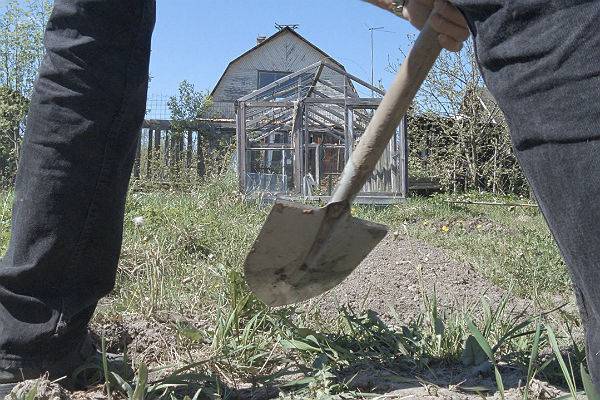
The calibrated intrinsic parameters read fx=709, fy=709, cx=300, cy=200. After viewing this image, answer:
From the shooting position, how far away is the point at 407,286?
3535 mm

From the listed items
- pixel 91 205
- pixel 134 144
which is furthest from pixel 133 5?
pixel 91 205

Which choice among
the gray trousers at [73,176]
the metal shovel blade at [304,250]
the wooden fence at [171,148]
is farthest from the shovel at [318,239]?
the wooden fence at [171,148]

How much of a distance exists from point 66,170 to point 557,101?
1.09m

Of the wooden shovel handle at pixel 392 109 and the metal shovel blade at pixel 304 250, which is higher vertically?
the wooden shovel handle at pixel 392 109

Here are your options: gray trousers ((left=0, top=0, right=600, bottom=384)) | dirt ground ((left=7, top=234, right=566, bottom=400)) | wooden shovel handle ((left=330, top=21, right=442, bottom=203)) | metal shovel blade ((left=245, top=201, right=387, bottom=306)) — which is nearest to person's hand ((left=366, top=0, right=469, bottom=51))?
wooden shovel handle ((left=330, top=21, right=442, bottom=203))

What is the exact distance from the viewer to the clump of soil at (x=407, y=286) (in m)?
2.99

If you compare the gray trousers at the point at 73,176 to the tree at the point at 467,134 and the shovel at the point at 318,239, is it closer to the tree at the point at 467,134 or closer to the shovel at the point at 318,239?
the shovel at the point at 318,239

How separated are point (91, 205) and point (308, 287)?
25.5 inches

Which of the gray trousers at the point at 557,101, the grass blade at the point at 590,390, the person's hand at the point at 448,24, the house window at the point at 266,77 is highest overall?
the house window at the point at 266,77

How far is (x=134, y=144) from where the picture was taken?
1713mm

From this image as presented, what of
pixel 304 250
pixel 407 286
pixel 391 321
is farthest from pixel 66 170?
pixel 407 286

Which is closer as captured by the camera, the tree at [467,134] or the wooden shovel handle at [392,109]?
the wooden shovel handle at [392,109]

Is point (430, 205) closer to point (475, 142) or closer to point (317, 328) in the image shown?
point (475, 142)

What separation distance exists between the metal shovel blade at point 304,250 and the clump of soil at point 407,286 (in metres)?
0.54
